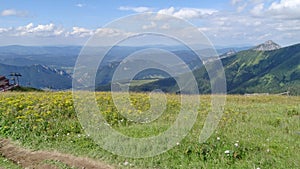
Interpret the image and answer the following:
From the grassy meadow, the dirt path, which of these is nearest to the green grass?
the grassy meadow

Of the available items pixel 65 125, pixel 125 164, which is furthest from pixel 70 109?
pixel 125 164

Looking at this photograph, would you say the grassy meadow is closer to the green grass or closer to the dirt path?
the green grass

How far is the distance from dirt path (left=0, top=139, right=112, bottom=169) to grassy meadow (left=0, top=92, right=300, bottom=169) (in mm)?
299

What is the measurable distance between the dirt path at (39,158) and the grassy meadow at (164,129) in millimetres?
299

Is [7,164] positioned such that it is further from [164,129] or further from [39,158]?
[164,129]

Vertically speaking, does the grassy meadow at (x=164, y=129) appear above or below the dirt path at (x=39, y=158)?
above

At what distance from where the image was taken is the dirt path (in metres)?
9.74

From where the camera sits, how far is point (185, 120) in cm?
1384

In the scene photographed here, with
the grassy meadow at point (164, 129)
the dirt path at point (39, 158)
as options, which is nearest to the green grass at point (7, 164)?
the grassy meadow at point (164, 129)

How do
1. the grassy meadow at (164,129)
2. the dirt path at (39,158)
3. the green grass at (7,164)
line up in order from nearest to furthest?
the grassy meadow at (164,129) → the dirt path at (39,158) → the green grass at (7,164)

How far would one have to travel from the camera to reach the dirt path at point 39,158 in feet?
32.0

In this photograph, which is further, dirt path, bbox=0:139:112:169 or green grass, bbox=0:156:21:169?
green grass, bbox=0:156:21:169

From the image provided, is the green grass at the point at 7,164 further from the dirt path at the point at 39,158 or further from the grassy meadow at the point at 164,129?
the dirt path at the point at 39,158

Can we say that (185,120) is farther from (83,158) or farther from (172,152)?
(83,158)
